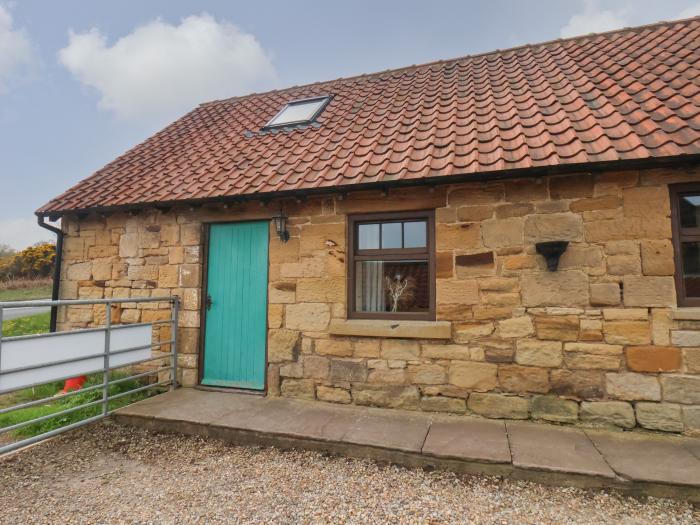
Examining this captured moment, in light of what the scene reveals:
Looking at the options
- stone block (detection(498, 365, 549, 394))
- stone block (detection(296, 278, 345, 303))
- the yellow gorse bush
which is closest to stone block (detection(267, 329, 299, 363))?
stone block (detection(296, 278, 345, 303))

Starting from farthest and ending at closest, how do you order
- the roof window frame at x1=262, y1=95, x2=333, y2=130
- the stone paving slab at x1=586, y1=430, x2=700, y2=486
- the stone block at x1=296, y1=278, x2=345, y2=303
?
the roof window frame at x1=262, y1=95, x2=333, y2=130 < the stone block at x1=296, y1=278, x2=345, y2=303 < the stone paving slab at x1=586, y1=430, x2=700, y2=486

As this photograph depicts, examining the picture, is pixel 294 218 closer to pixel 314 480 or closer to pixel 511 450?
pixel 314 480

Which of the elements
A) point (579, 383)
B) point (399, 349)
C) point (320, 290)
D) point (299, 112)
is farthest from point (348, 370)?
point (299, 112)

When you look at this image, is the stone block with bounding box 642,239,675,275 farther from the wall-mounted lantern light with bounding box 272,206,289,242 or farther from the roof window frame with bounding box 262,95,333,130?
the roof window frame with bounding box 262,95,333,130

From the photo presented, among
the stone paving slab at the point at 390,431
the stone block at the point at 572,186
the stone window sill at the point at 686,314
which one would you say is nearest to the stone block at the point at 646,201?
the stone block at the point at 572,186

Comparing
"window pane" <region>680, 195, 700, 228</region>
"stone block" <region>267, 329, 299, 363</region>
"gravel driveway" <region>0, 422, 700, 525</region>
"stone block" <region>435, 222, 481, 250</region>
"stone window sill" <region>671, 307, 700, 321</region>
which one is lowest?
"gravel driveway" <region>0, 422, 700, 525</region>

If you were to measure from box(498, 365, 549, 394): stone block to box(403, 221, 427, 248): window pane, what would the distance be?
64.9 inches

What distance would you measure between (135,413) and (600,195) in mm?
5562

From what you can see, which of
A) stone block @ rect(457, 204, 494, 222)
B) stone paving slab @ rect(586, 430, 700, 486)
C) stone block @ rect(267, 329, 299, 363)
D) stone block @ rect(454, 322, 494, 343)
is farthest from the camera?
stone block @ rect(267, 329, 299, 363)

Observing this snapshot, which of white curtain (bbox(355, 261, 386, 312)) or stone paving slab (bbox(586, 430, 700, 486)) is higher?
white curtain (bbox(355, 261, 386, 312))

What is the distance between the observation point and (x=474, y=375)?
3.94 meters

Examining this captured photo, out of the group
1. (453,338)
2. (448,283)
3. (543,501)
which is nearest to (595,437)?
(543,501)

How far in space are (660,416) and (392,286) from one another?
9.51 ft

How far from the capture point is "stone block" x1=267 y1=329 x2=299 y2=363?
15.2ft
